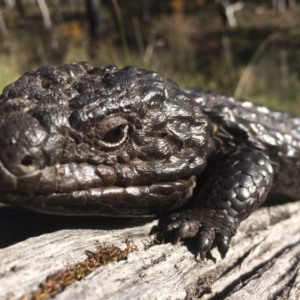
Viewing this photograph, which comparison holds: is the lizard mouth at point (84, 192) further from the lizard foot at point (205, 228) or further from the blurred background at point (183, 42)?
the blurred background at point (183, 42)

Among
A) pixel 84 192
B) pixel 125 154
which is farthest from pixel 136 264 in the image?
pixel 125 154

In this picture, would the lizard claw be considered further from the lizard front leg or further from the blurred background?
the blurred background

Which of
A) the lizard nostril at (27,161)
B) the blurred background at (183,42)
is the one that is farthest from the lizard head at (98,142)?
the blurred background at (183,42)

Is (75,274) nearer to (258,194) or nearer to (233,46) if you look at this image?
(258,194)

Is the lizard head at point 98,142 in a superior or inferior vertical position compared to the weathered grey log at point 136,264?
superior

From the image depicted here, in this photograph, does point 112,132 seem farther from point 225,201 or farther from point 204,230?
point 225,201

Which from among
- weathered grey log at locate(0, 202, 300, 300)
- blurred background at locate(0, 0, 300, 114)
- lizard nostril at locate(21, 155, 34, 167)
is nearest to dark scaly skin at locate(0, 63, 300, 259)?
lizard nostril at locate(21, 155, 34, 167)
